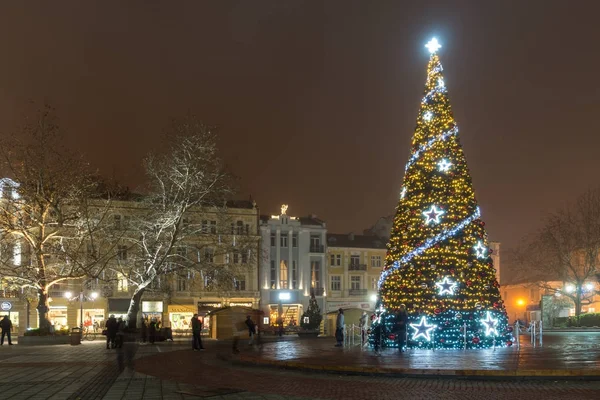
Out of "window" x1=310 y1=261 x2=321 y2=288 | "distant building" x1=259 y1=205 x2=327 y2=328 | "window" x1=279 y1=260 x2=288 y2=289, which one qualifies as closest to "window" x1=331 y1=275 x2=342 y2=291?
"distant building" x1=259 y1=205 x2=327 y2=328

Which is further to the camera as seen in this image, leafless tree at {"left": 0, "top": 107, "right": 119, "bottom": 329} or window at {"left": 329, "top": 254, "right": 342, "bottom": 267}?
window at {"left": 329, "top": 254, "right": 342, "bottom": 267}

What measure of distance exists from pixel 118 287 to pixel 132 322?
24.5 m

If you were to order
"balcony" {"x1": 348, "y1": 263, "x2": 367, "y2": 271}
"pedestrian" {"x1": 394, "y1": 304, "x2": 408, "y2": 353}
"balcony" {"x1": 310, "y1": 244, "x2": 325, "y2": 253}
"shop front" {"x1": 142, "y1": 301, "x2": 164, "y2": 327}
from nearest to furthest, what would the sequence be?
"pedestrian" {"x1": 394, "y1": 304, "x2": 408, "y2": 353} < "shop front" {"x1": 142, "y1": 301, "x2": 164, "y2": 327} < "balcony" {"x1": 310, "y1": 244, "x2": 325, "y2": 253} < "balcony" {"x1": 348, "y1": 263, "x2": 367, "y2": 271}

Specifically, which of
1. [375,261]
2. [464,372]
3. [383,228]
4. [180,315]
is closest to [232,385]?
[464,372]

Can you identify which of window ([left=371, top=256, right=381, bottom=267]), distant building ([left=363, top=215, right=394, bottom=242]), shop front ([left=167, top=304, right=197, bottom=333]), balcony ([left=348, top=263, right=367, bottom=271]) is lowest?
shop front ([left=167, top=304, right=197, bottom=333])

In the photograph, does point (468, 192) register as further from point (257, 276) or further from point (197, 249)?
point (257, 276)

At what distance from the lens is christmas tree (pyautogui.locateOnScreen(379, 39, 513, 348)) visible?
80.2 ft

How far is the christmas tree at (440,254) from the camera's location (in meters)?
24.5

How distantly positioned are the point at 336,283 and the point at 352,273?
2.16m

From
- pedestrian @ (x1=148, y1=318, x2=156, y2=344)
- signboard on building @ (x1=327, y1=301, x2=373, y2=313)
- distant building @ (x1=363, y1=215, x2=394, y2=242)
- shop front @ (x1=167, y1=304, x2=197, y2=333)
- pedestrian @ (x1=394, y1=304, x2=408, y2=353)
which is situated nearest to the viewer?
pedestrian @ (x1=394, y1=304, x2=408, y2=353)

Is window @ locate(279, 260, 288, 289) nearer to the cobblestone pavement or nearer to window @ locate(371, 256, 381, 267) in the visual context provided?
window @ locate(371, 256, 381, 267)

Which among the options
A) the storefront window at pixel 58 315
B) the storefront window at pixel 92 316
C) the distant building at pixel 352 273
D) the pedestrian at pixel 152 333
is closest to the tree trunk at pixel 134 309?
the pedestrian at pixel 152 333

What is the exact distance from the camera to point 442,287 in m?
24.7

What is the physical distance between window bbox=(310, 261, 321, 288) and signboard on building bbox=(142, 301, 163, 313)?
16026 mm
